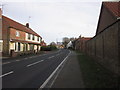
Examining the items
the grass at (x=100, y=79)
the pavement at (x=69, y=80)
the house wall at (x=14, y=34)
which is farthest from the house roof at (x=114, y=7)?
the house wall at (x=14, y=34)

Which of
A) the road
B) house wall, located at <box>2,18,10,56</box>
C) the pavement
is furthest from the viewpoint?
house wall, located at <box>2,18,10,56</box>

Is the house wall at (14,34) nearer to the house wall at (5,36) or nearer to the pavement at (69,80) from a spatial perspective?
the house wall at (5,36)

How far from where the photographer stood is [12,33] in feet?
95.9

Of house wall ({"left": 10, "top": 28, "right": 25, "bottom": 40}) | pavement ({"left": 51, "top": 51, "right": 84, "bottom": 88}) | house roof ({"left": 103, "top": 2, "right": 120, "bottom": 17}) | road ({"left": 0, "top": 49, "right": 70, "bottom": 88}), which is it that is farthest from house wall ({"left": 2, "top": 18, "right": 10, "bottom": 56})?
pavement ({"left": 51, "top": 51, "right": 84, "bottom": 88})

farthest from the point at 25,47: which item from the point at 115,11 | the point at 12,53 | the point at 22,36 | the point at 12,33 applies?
the point at 115,11

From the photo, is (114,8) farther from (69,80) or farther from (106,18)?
(69,80)

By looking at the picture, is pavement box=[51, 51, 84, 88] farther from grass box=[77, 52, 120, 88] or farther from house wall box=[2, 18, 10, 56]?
house wall box=[2, 18, 10, 56]

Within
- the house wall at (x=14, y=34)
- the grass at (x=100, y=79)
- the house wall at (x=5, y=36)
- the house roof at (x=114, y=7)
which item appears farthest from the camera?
the house wall at (x=14, y=34)

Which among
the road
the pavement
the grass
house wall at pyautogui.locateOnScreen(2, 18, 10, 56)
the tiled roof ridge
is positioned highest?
the tiled roof ridge

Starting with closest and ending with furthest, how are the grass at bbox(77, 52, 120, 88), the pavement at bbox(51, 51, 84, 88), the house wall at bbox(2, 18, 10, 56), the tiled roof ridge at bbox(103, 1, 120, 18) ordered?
the grass at bbox(77, 52, 120, 88) < the pavement at bbox(51, 51, 84, 88) < the tiled roof ridge at bbox(103, 1, 120, 18) < the house wall at bbox(2, 18, 10, 56)

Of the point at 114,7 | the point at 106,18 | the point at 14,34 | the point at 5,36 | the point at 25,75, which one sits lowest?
the point at 25,75

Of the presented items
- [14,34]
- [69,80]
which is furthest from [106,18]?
[14,34]

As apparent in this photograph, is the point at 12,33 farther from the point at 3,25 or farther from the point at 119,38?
the point at 119,38

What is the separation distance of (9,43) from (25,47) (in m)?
8.57
